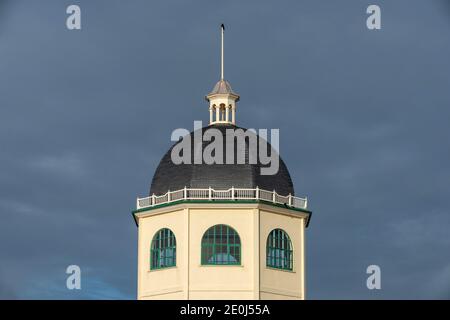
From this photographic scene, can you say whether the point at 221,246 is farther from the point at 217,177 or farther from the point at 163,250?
the point at 217,177

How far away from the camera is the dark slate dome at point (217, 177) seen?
87.8m

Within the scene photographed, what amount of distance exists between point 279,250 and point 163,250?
→ 7.56m

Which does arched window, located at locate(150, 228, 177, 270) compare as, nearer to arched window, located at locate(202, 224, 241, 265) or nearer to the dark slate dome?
arched window, located at locate(202, 224, 241, 265)

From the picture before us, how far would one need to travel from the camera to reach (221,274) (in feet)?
282

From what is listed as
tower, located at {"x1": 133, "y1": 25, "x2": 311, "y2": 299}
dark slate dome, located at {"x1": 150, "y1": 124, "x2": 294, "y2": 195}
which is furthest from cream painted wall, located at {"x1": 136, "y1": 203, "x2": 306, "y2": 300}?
dark slate dome, located at {"x1": 150, "y1": 124, "x2": 294, "y2": 195}

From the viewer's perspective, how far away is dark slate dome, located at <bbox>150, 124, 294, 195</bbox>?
288ft

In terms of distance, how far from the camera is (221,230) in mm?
86625

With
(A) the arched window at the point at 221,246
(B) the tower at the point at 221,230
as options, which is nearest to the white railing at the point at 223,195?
(B) the tower at the point at 221,230

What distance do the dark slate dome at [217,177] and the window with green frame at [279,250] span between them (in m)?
2.98

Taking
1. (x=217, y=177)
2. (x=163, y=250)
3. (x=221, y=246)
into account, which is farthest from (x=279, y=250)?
(x=163, y=250)
